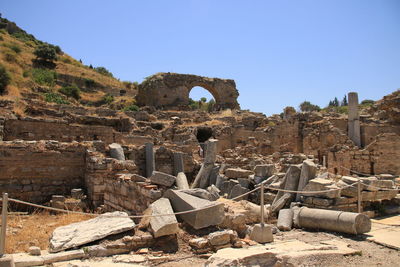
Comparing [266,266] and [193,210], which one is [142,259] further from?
[266,266]

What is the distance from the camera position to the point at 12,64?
40219mm

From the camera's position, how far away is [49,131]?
13289 mm

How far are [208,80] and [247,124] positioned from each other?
30.9 feet

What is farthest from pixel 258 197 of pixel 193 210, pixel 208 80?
pixel 208 80

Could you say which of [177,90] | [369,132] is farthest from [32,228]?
[177,90]

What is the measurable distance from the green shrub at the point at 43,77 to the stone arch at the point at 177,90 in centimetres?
1288

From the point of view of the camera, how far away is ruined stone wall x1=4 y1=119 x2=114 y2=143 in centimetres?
1267

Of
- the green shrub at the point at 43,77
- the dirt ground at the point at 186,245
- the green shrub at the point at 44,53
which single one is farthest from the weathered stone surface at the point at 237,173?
the green shrub at the point at 44,53

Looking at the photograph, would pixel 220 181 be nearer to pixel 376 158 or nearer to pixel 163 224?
pixel 163 224

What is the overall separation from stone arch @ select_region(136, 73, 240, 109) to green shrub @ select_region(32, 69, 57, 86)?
12.9 metres

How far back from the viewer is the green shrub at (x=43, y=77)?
Result: 39.2 metres

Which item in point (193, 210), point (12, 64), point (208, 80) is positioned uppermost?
point (12, 64)

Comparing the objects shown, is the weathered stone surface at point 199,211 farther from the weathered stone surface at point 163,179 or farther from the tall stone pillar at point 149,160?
the tall stone pillar at point 149,160

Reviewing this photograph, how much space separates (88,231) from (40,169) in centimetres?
445
